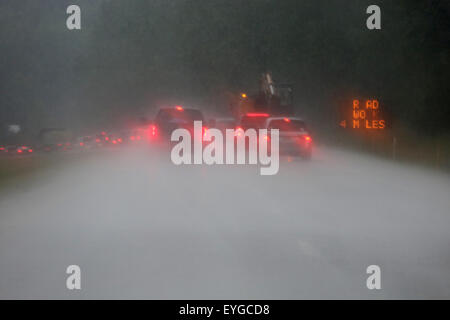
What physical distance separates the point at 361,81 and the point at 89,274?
42193mm

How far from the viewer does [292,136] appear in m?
32.9

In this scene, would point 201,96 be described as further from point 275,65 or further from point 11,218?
point 11,218

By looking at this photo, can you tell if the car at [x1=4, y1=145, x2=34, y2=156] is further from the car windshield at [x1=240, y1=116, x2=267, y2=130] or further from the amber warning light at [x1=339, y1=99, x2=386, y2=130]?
the amber warning light at [x1=339, y1=99, x2=386, y2=130]

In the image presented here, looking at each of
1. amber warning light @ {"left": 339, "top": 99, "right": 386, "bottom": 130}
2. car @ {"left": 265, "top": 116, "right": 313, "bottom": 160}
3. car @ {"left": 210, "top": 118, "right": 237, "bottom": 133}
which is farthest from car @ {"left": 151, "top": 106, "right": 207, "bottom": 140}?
car @ {"left": 210, "top": 118, "right": 237, "bottom": 133}

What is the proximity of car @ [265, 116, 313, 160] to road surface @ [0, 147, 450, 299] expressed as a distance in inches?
359

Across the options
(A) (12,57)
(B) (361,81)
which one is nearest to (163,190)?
(B) (361,81)

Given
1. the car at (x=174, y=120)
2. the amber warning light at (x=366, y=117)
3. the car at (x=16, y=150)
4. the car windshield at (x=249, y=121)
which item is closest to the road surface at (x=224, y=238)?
the amber warning light at (x=366, y=117)

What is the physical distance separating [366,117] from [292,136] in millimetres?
3247

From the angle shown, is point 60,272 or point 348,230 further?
A: point 348,230

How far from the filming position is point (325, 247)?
1152cm

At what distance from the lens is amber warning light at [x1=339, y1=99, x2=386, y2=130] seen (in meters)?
31.0

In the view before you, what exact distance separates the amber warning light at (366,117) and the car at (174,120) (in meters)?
7.60

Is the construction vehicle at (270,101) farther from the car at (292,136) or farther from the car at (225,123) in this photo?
the car at (292,136)
